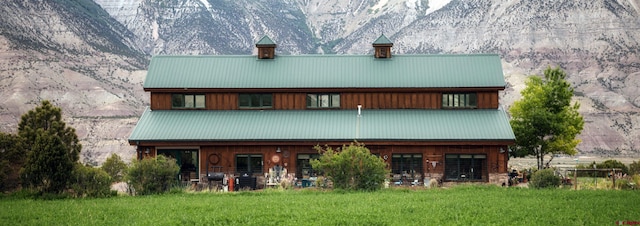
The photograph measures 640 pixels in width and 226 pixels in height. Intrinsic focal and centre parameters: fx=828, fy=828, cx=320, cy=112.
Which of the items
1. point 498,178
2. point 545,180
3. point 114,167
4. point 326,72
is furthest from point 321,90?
point 545,180

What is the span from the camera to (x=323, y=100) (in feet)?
154

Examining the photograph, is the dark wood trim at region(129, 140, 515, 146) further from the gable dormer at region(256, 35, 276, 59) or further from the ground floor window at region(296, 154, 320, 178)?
the gable dormer at region(256, 35, 276, 59)

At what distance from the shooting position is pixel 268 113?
46.3 m

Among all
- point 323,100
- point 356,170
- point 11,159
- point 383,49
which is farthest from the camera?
point 383,49

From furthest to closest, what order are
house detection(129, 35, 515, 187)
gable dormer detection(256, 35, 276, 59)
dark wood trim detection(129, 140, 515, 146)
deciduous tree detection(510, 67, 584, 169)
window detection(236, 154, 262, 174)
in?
gable dormer detection(256, 35, 276, 59) → deciduous tree detection(510, 67, 584, 169) → window detection(236, 154, 262, 174) → house detection(129, 35, 515, 187) → dark wood trim detection(129, 140, 515, 146)

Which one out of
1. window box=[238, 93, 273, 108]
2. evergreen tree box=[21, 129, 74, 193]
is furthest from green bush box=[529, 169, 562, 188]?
evergreen tree box=[21, 129, 74, 193]

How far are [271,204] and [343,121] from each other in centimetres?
1556

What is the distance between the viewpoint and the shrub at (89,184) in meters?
34.6

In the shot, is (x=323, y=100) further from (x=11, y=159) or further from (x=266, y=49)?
(x=11, y=159)

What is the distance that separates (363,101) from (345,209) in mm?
18872

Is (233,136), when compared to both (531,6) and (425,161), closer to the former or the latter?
(425,161)

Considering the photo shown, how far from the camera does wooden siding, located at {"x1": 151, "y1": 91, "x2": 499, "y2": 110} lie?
46.2 m

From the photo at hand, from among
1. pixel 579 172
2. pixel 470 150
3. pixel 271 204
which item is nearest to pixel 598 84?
pixel 579 172

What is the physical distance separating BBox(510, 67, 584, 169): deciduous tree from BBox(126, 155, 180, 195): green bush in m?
21.6
